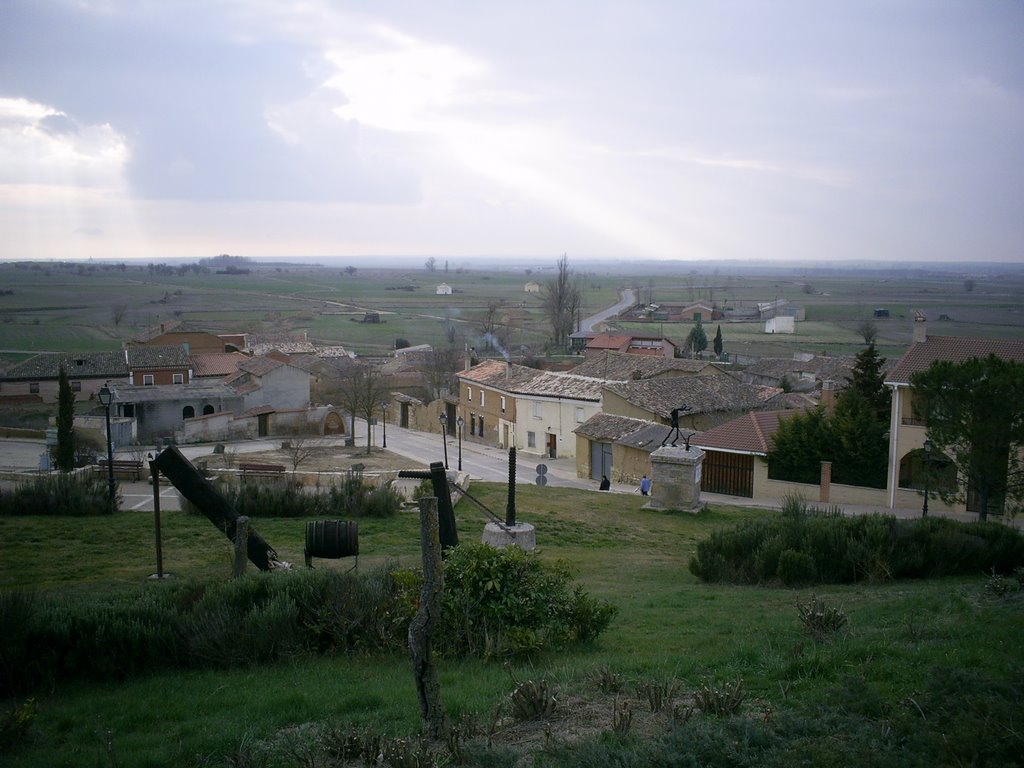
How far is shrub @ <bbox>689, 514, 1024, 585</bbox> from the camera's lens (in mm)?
12477

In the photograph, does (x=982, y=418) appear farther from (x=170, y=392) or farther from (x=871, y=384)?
(x=170, y=392)

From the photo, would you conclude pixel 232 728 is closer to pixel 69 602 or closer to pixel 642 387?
pixel 69 602

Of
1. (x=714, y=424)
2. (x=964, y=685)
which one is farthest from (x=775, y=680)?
(x=714, y=424)

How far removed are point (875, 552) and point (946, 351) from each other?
1908cm

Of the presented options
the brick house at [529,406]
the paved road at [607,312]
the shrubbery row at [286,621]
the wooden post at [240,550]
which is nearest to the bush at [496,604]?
the shrubbery row at [286,621]

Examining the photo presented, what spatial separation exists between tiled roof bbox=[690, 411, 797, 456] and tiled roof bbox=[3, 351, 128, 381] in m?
39.6

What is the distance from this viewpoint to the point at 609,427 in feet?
121

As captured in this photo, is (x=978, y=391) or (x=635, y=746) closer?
(x=635, y=746)

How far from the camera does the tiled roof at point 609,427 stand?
36.0 m

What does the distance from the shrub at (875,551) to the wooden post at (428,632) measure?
329 inches

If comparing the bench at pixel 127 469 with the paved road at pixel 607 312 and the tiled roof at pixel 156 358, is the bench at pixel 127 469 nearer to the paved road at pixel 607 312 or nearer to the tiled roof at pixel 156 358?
the tiled roof at pixel 156 358

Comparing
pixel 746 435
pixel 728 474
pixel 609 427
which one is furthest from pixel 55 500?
pixel 609 427

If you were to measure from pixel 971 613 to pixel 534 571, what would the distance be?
4640 mm

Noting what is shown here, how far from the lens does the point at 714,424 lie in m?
39.0
